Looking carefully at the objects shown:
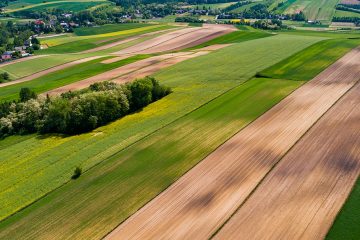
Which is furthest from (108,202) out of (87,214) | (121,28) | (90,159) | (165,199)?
(121,28)

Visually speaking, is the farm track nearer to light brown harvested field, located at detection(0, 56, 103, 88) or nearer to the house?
light brown harvested field, located at detection(0, 56, 103, 88)

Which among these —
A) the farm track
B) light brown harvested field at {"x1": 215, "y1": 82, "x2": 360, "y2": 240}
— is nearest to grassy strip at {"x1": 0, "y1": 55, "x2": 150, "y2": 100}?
the farm track

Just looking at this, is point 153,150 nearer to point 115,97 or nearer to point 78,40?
point 115,97

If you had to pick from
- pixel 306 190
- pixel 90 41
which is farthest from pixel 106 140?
pixel 90 41

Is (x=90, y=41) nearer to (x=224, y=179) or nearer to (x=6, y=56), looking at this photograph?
(x=6, y=56)

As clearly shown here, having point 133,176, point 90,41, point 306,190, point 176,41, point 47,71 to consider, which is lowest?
point 90,41
